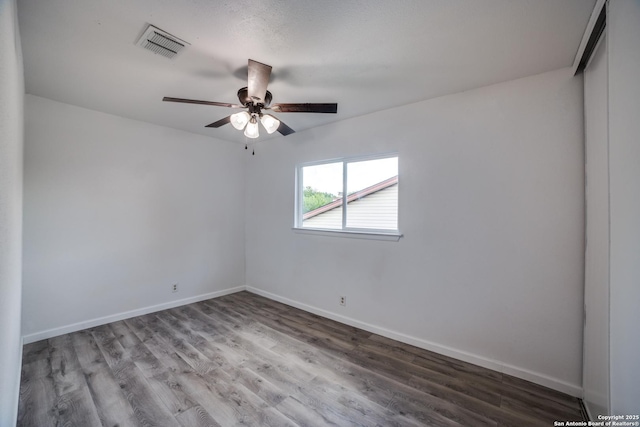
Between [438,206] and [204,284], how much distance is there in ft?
11.3

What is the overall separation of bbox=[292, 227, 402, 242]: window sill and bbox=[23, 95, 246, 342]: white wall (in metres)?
1.50

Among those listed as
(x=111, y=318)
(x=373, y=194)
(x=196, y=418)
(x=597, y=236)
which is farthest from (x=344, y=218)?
(x=111, y=318)

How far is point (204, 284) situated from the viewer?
3.92m

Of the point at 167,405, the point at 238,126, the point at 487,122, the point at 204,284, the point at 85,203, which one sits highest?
the point at 487,122

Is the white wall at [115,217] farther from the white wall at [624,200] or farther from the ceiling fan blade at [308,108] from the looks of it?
the white wall at [624,200]

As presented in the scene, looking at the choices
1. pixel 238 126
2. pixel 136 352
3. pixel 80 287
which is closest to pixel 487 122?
pixel 238 126

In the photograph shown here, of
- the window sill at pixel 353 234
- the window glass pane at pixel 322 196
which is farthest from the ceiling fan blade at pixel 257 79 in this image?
the window sill at pixel 353 234

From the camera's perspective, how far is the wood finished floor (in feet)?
5.54

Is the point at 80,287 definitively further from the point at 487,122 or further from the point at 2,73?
the point at 487,122

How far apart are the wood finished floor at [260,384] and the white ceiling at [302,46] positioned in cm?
246

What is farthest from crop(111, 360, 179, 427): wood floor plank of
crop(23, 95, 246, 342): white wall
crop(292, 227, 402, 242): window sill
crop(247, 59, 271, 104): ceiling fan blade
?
crop(247, 59, 271, 104): ceiling fan blade

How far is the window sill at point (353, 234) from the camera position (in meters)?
2.73

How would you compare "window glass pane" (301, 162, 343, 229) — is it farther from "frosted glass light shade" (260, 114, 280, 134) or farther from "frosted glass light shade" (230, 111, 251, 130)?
"frosted glass light shade" (230, 111, 251, 130)

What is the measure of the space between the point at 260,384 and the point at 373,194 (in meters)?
2.14
